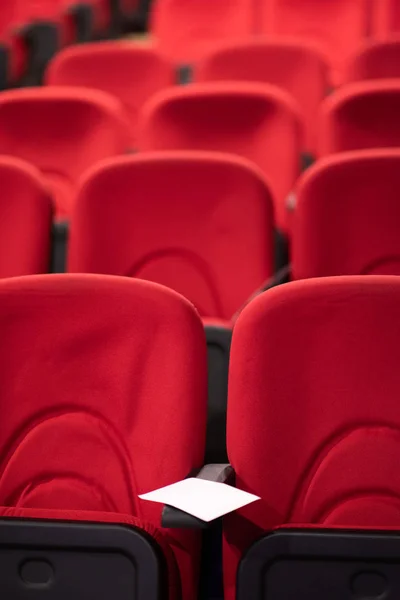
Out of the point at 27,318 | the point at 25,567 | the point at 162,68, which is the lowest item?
the point at 25,567

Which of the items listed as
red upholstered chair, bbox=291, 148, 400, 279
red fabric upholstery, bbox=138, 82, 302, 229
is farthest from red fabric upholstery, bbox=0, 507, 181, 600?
red fabric upholstery, bbox=138, 82, 302, 229

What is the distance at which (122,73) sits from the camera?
153 cm

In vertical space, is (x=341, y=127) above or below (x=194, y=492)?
above

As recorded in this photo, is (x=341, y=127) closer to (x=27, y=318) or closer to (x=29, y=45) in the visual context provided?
(x=27, y=318)

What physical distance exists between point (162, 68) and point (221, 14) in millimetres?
518

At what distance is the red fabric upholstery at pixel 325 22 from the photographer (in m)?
1.81

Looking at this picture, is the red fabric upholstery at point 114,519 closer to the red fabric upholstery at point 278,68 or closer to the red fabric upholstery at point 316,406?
the red fabric upholstery at point 316,406

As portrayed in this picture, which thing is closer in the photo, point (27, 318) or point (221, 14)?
point (27, 318)

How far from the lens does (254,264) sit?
2.97 feet

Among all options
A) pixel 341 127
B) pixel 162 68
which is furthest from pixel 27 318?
pixel 162 68

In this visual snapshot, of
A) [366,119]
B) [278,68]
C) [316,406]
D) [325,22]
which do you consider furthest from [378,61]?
[316,406]

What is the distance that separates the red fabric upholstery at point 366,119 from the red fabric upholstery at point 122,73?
0.49 metres

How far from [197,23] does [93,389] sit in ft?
4.87

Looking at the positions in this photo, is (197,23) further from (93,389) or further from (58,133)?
(93,389)
